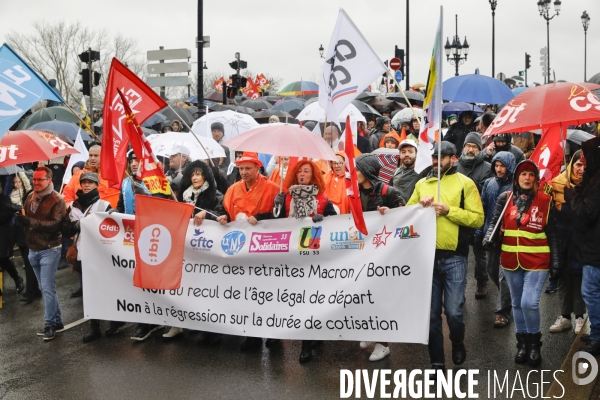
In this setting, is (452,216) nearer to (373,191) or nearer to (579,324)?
(373,191)

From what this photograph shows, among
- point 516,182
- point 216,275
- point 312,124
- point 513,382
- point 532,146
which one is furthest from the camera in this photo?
point 312,124

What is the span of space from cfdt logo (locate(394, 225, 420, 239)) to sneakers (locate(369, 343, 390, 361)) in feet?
3.58

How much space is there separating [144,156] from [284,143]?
1.45 metres

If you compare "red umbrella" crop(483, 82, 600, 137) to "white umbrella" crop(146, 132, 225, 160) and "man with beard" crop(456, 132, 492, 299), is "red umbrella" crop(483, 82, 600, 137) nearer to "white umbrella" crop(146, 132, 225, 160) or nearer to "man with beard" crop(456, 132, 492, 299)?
"man with beard" crop(456, 132, 492, 299)

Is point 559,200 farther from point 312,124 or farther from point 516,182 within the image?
point 312,124

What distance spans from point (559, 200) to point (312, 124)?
6.96m

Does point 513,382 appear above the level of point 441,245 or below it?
below

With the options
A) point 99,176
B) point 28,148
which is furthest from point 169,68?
point 28,148

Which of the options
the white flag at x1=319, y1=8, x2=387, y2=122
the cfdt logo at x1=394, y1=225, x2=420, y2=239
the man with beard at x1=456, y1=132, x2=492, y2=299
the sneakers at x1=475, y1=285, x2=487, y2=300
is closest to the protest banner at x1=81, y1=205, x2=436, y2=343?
the cfdt logo at x1=394, y1=225, x2=420, y2=239

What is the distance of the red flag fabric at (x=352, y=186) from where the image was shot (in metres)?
6.21

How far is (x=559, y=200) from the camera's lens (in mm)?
6895

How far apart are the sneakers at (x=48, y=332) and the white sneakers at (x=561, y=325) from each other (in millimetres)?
5099

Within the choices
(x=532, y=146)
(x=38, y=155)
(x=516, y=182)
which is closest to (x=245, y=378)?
(x=516, y=182)

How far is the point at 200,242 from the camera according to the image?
7.37 meters
